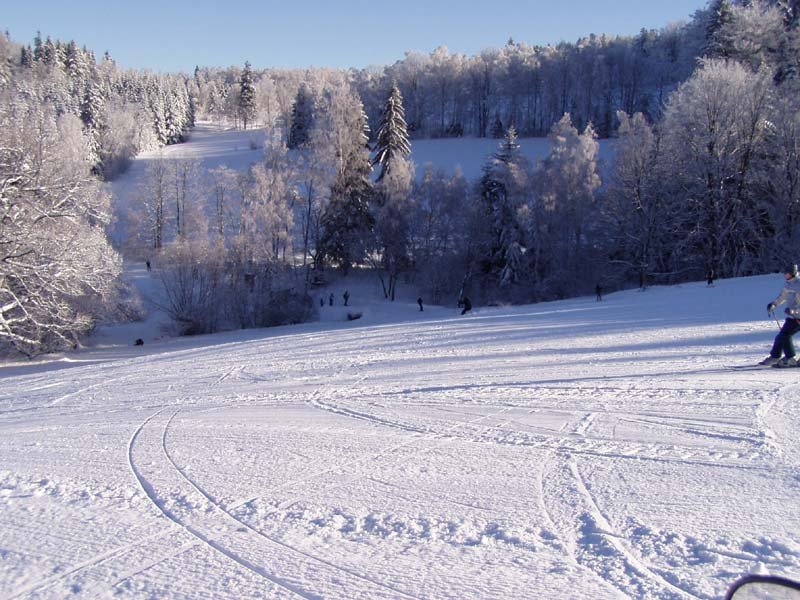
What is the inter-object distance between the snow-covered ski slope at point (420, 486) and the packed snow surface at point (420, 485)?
21mm

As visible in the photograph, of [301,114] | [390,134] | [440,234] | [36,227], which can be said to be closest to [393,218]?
[440,234]

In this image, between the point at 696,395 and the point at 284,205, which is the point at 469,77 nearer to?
the point at 284,205

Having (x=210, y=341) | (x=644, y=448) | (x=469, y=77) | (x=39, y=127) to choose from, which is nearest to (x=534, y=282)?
(x=210, y=341)

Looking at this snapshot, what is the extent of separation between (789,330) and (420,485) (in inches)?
310

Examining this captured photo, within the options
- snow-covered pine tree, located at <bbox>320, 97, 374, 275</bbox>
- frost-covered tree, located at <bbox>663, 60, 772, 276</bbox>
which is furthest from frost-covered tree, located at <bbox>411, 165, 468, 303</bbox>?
frost-covered tree, located at <bbox>663, 60, 772, 276</bbox>

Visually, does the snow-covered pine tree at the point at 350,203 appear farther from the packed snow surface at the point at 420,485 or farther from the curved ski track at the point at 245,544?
the curved ski track at the point at 245,544

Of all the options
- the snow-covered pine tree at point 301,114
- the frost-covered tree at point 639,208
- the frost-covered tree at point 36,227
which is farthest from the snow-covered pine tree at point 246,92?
the frost-covered tree at point 36,227

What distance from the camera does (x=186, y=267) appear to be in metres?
32.6

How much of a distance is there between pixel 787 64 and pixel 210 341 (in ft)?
143

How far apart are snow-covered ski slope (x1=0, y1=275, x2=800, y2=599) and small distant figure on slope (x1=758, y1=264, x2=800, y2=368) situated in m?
0.61

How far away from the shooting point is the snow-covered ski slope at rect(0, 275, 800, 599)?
354cm

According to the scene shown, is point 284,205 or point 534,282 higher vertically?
point 284,205

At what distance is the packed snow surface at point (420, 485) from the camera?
11.6ft

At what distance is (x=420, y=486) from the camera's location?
4.89 metres
